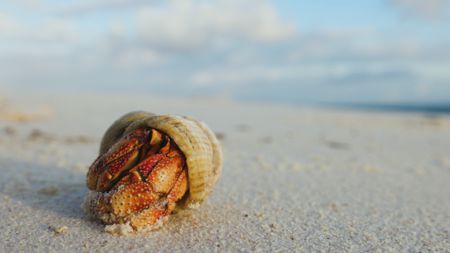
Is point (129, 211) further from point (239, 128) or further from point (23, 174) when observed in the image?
point (239, 128)

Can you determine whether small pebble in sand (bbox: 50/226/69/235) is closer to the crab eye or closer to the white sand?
the white sand

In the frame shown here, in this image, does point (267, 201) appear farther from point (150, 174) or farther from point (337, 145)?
point (337, 145)

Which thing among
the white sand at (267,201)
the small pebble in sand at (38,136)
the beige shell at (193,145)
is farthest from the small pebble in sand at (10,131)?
Answer: the beige shell at (193,145)

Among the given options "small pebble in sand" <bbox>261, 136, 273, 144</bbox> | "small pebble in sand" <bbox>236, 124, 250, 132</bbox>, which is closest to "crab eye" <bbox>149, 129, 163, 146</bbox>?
"small pebble in sand" <bbox>261, 136, 273, 144</bbox>

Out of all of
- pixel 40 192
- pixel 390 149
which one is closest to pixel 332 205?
pixel 40 192

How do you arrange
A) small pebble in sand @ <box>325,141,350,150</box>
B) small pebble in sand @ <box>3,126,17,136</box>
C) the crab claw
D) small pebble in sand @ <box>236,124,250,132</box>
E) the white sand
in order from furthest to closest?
1. small pebble in sand @ <box>236,124,250,132</box>
2. small pebble in sand @ <box>325,141,350,150</box>
3. small pebble in sand @ <box>3,126,17,136</box>
4. the crab claw
5. the white sand

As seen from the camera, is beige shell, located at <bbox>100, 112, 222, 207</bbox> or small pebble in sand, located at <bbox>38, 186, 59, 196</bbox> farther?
small pebble in sand, located at <bbox>38, 186, 59, 196</bbox>

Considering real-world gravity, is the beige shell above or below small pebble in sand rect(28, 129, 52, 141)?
above
